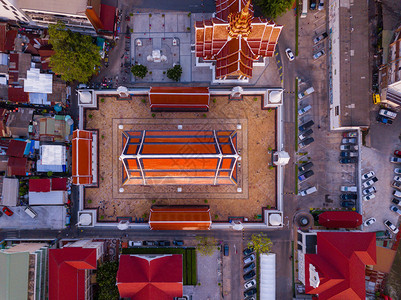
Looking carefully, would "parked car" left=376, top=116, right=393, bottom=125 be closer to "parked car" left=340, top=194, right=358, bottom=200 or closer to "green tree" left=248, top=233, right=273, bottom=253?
"parked car" left=340, top=194, right=358, bottom=200

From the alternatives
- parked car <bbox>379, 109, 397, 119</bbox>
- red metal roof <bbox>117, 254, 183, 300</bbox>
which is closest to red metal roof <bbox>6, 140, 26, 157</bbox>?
red metal roof <bbox>117, 254, 183, 300</bbox>

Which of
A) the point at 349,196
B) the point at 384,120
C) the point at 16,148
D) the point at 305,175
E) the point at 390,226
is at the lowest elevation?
the point at 390,226

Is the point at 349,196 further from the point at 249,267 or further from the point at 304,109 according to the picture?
Answer: the point at 249,267

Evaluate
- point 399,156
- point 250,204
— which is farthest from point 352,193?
point 250,204

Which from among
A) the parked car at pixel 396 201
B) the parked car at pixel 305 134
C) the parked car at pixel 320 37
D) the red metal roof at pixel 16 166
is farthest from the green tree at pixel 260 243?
the red metal roof at pixel 16 166

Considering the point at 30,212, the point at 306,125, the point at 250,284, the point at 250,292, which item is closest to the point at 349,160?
the point at 306,125
